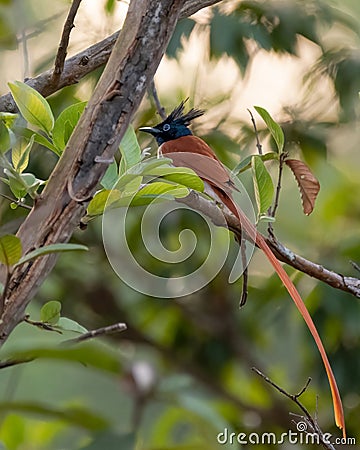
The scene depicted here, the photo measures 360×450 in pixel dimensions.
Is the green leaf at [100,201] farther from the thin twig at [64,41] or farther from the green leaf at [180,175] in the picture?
the thin twig at [64,41]

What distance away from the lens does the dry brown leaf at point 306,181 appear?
0.88 m

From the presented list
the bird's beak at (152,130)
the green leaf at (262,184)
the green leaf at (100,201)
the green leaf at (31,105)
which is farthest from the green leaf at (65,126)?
the bird's beak at (152,130)

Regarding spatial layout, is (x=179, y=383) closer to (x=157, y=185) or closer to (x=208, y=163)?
(x=208, y=163)

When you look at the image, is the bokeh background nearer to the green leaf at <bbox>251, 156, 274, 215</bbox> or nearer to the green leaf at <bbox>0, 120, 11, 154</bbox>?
the green leaf at <bbox>251, 156, 274, 215</bbox>

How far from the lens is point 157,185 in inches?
24.2

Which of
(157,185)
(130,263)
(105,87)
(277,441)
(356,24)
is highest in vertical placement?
(105,87)

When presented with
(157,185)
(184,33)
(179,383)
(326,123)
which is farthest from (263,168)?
(326,123)

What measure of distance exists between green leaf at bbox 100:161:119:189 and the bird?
0.72 feet

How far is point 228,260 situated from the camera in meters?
1.76

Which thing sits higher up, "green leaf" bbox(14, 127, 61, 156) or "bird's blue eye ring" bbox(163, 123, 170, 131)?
"green leaf" bbox(14, 127, 61, 156)

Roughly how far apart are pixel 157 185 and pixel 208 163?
550 mm

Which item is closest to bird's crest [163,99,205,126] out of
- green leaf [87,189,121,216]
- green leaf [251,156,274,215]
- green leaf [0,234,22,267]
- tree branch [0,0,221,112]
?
tree branch [0,0,221,112]

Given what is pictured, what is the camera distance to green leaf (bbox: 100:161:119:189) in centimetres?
63

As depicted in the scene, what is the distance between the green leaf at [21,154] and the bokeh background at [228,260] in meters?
0.70
